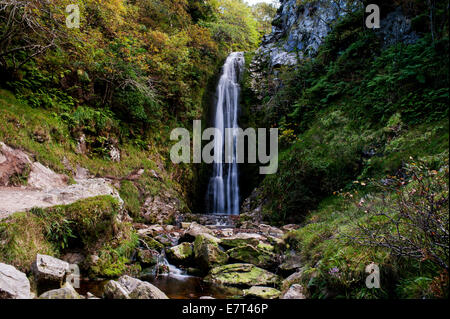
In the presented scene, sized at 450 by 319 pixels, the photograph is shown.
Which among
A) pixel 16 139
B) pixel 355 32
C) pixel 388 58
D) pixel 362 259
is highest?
pixel 355 32

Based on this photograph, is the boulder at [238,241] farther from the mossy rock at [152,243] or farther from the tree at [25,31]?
the tree at [25,31]

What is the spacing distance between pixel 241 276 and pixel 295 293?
1540 mm

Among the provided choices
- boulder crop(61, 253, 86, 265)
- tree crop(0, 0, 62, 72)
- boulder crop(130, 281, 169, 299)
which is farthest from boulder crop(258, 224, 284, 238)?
tree crop(0, 0, 62, 72)

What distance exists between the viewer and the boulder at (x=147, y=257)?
17.8 feet

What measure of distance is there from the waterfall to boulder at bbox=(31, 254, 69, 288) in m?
9.74

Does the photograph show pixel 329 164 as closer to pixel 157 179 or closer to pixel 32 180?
pixel 157 179

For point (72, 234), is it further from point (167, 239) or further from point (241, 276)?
point (241, 276)

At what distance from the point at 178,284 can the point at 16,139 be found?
5542 millimetres

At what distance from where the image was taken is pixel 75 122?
8414mm

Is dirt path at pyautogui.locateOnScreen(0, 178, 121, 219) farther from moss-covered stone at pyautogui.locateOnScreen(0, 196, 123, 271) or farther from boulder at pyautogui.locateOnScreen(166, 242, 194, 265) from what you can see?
boulder at pyautogui.locateOnScreen(166, 242, 194, 265)

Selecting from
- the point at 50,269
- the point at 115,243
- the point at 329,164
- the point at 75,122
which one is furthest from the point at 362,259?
the point at 75,122

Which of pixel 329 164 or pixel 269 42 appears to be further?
pixel 269 42

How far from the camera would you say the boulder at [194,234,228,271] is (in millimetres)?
5473

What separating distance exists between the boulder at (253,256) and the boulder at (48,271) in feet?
10.9
